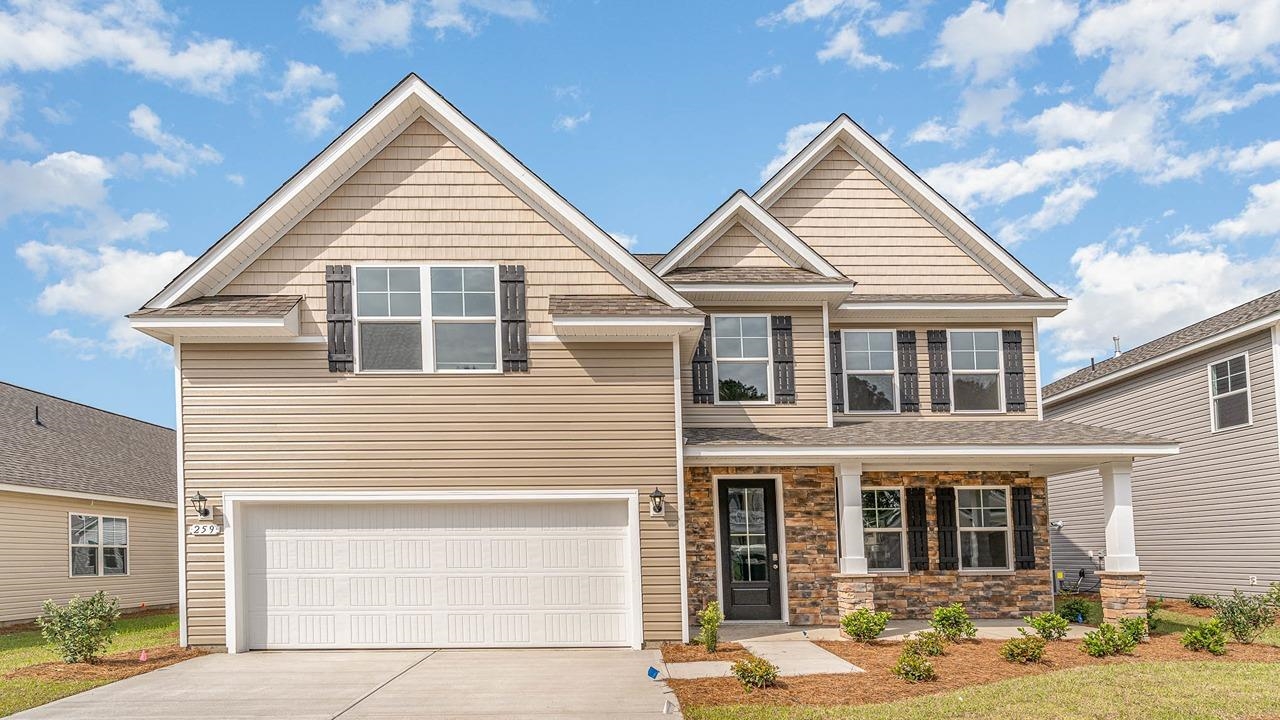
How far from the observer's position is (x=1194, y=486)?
19062mm

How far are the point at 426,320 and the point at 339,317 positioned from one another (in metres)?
1.15

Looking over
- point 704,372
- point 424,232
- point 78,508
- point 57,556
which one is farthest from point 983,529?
point 78,508

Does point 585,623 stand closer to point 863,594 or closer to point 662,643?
point 662,643

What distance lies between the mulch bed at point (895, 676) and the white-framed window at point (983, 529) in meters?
3.04

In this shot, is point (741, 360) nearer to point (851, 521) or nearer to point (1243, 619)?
point (851, 521)

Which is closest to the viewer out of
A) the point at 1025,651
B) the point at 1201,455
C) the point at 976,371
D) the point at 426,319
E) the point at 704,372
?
the point at 1025,651

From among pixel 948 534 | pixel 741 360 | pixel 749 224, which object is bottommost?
pixel 948 534

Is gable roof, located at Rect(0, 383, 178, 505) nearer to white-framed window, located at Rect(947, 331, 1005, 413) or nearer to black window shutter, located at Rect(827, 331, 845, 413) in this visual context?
black window shutter, located at Rect(827, 331, 845, 413)

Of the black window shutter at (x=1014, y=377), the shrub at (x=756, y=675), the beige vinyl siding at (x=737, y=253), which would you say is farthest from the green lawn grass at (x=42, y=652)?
the black window shutter at (x=1014, y=377)

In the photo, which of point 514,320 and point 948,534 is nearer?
point 514,320

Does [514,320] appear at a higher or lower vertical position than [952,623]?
higher

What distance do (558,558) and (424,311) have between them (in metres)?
3.81

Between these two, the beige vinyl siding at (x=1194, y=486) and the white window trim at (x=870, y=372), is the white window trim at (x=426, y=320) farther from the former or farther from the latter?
the beige vinyl siding at (x=1194, y=486)

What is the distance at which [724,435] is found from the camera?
1486 centimetres
